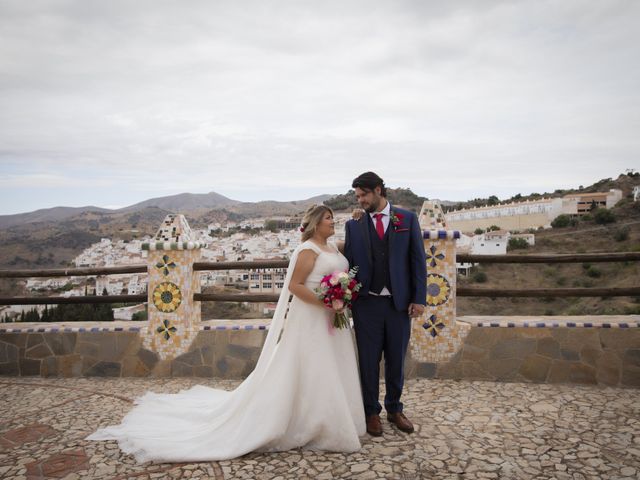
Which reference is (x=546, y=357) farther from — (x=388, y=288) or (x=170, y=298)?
(x=170, y=298)

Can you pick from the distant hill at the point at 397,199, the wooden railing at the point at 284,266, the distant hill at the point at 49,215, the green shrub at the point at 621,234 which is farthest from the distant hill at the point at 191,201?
the wooden railing at the point at 284,266

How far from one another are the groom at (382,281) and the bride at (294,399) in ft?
0.48

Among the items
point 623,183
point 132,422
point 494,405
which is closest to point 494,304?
point 494,405

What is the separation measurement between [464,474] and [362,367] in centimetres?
104

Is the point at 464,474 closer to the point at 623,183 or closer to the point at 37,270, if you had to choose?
the point at 37,270

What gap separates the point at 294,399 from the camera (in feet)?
11.3

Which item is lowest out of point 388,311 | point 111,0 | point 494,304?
point 494,304

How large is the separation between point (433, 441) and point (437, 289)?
6.06 ft

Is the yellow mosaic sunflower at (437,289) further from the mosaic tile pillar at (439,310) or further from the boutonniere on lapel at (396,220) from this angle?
the boutonniere on lapel at (396,220)

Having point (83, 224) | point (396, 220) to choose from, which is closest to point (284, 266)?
point (396, 220)

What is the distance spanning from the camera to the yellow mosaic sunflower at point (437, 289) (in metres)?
5.05

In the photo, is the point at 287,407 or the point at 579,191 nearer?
the point at 287,407

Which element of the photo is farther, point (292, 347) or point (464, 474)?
point (292, 347)

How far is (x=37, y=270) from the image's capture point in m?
5.79
